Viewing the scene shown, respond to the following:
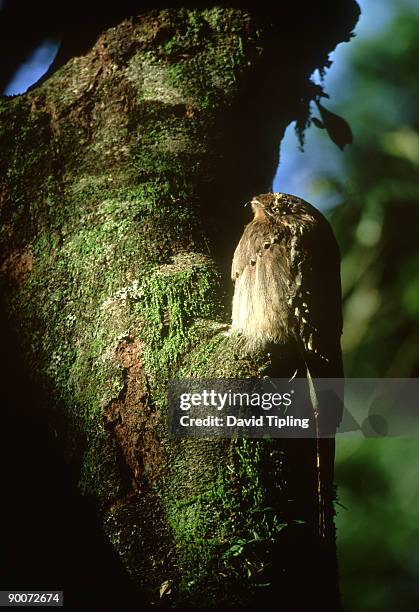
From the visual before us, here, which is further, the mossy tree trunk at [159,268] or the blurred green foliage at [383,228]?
the blurred green foliage at [383,228]

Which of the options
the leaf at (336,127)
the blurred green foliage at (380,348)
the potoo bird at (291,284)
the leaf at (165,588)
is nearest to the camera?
the leaf at (165,588)

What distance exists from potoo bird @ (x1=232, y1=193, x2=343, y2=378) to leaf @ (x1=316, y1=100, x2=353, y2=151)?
50 cm

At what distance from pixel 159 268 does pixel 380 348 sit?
1642mm

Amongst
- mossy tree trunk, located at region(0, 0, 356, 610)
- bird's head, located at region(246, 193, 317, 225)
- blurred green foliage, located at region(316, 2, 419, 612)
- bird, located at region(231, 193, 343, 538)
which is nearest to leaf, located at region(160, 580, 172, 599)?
mossy tree trunk, located at region(0, 0, 356, 610)

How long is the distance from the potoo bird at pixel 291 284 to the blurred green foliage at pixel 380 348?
1483mm

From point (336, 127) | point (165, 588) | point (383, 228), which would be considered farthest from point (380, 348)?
point (165, 588)

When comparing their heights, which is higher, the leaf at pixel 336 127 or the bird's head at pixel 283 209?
the leaf at pixel 336 127

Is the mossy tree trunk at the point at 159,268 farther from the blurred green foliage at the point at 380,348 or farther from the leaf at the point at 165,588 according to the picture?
the blurred green foliage at the point at 380,348

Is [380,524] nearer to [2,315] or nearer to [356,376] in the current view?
[356,376]

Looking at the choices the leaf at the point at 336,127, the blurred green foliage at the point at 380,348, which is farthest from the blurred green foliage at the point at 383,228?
the leaf at the point at 336,127

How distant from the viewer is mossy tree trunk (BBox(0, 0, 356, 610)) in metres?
0.86

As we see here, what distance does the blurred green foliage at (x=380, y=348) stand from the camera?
238 cm

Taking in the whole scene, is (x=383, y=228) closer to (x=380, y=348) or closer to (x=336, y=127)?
(x=380, y=348)

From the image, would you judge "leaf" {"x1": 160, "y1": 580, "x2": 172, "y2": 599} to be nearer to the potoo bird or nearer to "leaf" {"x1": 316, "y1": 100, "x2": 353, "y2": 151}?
the potoo bird
